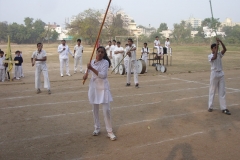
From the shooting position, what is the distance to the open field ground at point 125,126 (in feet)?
16.6

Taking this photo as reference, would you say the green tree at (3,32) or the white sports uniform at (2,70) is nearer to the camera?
the white sports uniform at (2,70)

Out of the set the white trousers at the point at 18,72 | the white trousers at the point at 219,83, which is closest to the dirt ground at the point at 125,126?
the white trousers at the point at 219,83

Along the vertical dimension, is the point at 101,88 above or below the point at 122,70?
above

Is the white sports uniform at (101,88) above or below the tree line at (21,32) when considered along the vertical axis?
below

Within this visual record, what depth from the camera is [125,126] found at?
6.57 m

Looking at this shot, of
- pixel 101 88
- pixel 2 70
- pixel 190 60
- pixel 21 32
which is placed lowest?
pixel 190 60

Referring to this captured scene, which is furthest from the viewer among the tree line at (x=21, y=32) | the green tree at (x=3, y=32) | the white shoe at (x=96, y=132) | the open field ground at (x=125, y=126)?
the green tree at (x=3, y=32)

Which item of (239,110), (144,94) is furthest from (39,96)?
(239,110)

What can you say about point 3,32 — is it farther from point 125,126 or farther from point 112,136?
point 112,136

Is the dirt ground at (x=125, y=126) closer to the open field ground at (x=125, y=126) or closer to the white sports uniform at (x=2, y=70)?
the open field ground at (x=125, y=126)

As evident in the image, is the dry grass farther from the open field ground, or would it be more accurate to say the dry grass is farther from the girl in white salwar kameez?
the girl in white salwar kameez

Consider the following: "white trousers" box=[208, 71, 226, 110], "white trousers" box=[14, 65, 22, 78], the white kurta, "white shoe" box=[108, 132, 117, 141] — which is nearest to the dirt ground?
"white shoe" box=[108, 132, 117, 141]

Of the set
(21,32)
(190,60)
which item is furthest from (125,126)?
(21,32)

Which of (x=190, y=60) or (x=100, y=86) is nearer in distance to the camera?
(x=100, y=86)
